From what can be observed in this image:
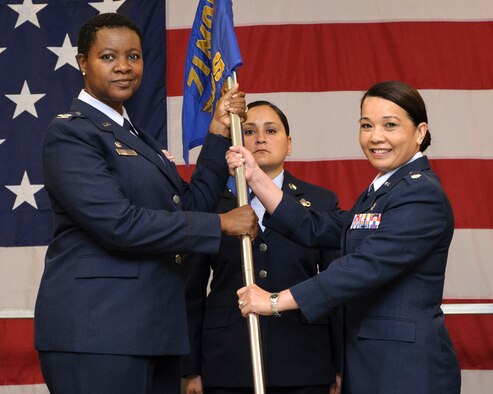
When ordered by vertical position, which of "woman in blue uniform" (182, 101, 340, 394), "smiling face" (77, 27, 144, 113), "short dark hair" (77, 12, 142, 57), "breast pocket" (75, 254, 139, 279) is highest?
"short dark hair" (77, 12, 142, 57)

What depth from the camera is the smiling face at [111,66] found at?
8.22 ft

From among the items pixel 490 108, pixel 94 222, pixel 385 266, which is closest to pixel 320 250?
pixel 385 266

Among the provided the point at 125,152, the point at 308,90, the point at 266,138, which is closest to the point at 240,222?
the point at 125,152

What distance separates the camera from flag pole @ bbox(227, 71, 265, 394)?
8.47ft

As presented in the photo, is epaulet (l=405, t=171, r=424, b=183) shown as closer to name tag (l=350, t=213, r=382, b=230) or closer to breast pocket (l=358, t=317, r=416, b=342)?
name tag (l=350, t=213, r=382, b=230)

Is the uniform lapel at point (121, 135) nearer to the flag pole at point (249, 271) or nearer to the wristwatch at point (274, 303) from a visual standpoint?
the flag pole at point (249, 271)

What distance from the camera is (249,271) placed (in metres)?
2.64

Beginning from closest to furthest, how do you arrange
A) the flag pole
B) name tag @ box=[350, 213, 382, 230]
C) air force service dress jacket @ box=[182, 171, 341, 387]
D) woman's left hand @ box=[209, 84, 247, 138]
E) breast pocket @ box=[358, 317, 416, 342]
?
breast pocket @ box=[358, 317, 416, 342]
name tag @ box=[350, 213, 382, 230]
the flag pole
woman's left hand @ box=[209, 84, 247, 138]
air force service dress jacket @ box=[182, 171, 341, 387]

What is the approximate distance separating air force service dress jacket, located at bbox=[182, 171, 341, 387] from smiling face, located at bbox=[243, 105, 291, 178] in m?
0.16

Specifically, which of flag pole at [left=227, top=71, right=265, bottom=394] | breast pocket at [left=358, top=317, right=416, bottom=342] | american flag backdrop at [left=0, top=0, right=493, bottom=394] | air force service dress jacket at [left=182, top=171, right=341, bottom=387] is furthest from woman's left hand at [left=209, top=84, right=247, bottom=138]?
american flag backdrop at [left=0, top=0, right=493, bottom=394]

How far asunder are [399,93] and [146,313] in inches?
34.8

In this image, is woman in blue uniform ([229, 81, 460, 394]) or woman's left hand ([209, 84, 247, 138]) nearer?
woman in blue uniform ([229, 81, 460, 394])

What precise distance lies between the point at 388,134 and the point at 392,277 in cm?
39

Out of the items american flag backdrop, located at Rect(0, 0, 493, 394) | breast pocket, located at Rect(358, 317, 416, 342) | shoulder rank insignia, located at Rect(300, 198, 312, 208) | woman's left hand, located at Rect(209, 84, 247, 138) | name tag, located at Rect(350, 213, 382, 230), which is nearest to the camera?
breast pocket, located at Rect(358, 317, 416, 342)
